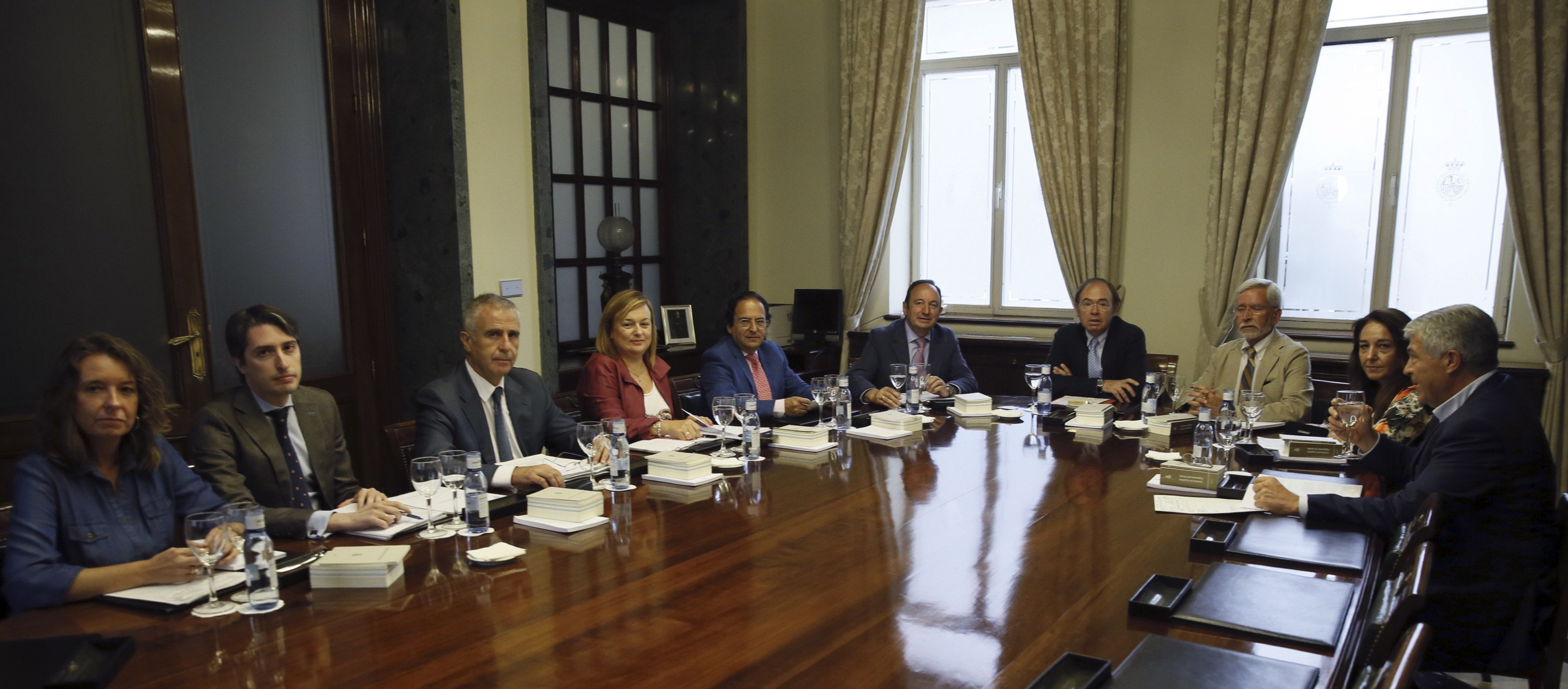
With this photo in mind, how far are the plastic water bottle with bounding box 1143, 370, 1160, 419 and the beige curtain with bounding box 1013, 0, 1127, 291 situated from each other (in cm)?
230

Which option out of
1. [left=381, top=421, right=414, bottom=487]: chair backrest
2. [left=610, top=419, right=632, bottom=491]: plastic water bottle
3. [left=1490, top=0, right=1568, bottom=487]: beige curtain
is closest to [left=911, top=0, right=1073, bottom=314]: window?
[left=1490, top=0, right=1568, bottom=487]: beige curtain

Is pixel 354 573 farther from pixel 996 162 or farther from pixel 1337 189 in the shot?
pixel 1337 189

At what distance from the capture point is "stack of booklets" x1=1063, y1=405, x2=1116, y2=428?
368 cm

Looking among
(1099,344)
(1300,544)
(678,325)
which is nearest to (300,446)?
(1300,544)

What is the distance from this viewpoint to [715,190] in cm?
695

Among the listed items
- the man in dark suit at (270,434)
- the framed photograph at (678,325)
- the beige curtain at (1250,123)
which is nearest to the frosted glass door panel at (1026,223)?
the beige curtain at (1250,123)

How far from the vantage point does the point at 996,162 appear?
654 cm

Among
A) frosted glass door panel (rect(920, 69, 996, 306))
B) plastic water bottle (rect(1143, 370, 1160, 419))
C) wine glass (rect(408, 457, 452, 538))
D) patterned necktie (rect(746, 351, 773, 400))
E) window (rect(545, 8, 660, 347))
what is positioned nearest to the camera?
wine glass (rect(408, 457, 452, 538))

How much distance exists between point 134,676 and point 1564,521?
2929 mm

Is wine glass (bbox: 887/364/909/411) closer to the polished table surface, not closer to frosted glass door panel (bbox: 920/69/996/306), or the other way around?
the polished table surface

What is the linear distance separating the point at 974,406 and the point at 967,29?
139 inches

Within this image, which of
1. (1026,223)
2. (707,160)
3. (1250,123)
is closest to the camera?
(1250,123)

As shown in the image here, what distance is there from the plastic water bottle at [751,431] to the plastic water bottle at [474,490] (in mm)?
1003

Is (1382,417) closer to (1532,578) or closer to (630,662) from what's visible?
(1532,578)
